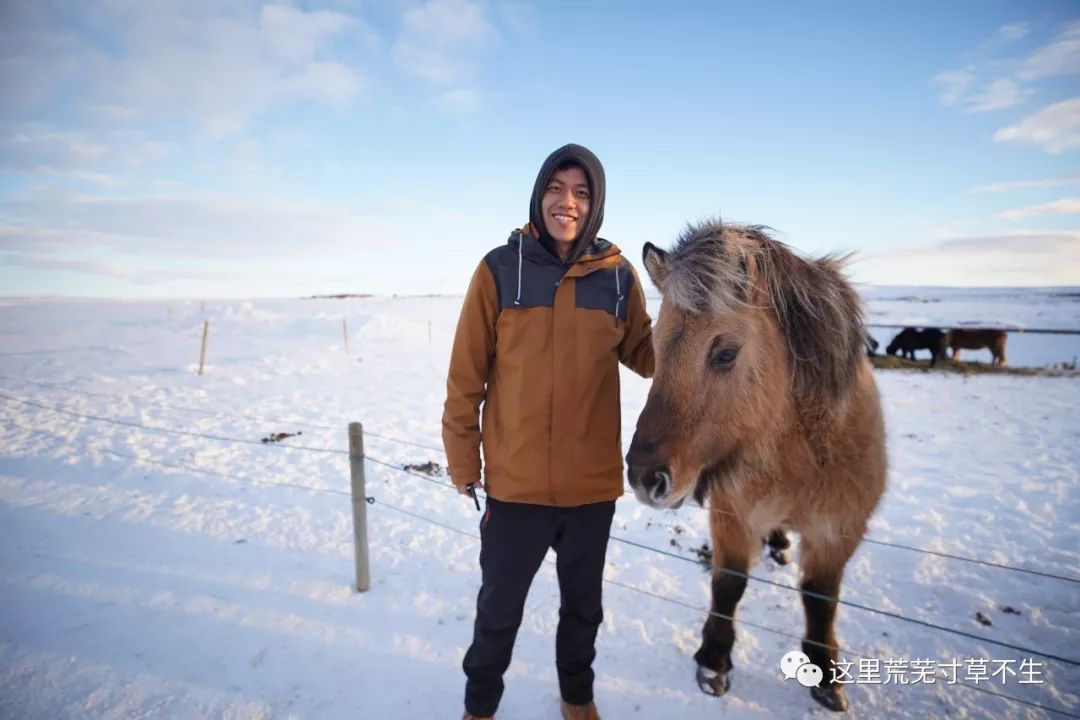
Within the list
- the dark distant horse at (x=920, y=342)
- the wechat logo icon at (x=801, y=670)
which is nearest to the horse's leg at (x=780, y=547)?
the wechat logo icon at (x=801, y=670)

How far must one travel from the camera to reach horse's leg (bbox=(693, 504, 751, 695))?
2.67 metres

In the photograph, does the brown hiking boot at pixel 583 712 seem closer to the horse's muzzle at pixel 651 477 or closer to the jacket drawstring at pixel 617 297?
the horse's muzzle at pixel 651 477

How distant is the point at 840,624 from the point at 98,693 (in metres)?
4.64

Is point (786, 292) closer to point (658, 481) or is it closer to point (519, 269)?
point (658, 481)

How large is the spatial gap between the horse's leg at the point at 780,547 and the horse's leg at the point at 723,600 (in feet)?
4.56

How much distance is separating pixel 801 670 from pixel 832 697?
7.1 inches

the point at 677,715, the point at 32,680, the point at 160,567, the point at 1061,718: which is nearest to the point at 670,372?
the point at 677,715

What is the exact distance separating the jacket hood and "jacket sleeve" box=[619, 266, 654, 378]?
1.08 ft

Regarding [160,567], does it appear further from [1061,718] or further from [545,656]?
[1061,718]

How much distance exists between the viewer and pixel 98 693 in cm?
255

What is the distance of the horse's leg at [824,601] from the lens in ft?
8.14

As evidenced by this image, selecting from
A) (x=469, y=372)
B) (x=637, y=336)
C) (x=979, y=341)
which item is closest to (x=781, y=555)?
(x=637, y=336)

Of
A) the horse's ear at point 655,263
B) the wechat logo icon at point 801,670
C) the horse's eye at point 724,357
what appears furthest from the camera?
the wechat logo icon at point 801,670

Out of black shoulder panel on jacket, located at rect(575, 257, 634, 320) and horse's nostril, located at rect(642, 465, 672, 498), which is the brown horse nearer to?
horse's nostril, located at rect(642, 465, 672, 498)
